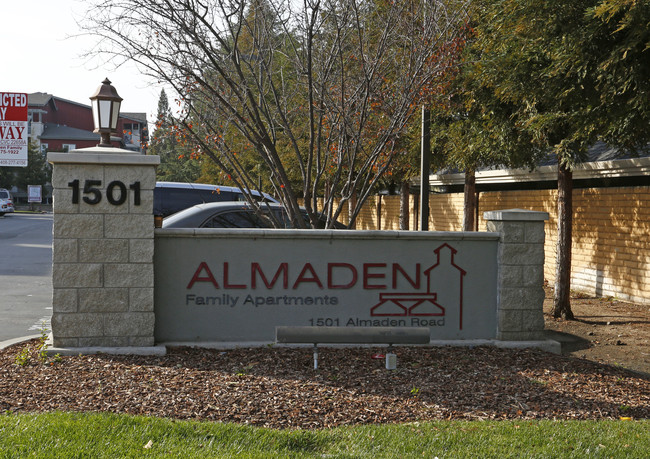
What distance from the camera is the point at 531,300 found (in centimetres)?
782

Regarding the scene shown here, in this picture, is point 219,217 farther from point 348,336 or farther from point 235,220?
point 348,336

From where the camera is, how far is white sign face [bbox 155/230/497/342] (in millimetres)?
7512

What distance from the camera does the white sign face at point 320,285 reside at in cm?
751

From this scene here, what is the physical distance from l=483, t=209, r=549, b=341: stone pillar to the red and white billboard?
42.6ft

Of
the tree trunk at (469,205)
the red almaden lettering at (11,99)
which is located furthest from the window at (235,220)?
→ the red almaden lettering at (11,99)

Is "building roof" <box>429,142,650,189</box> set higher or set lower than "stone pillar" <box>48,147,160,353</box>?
higher

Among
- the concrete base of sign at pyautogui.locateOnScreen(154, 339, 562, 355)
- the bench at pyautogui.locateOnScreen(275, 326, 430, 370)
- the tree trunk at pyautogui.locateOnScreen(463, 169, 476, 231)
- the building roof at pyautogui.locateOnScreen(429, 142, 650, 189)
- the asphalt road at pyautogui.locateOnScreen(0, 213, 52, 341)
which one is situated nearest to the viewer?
the bench at pyautogui.locateOnScreen(275, 326, 430, 370)

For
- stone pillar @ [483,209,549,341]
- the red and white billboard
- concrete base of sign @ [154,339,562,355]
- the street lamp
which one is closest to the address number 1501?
concrete base of sign @ [154,339,562,355]

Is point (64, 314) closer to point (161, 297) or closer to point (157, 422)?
point (161, 297)

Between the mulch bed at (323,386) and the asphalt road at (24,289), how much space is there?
5.63 ft

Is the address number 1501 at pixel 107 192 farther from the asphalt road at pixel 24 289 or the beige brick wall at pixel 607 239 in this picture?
the beige brick wall at pixel 607 239

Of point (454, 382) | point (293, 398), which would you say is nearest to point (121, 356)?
point (293, 398)

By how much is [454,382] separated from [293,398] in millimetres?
1541

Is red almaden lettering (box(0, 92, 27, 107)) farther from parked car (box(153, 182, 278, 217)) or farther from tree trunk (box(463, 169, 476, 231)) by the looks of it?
tree trunk (box(463, 169, 476, 231))
